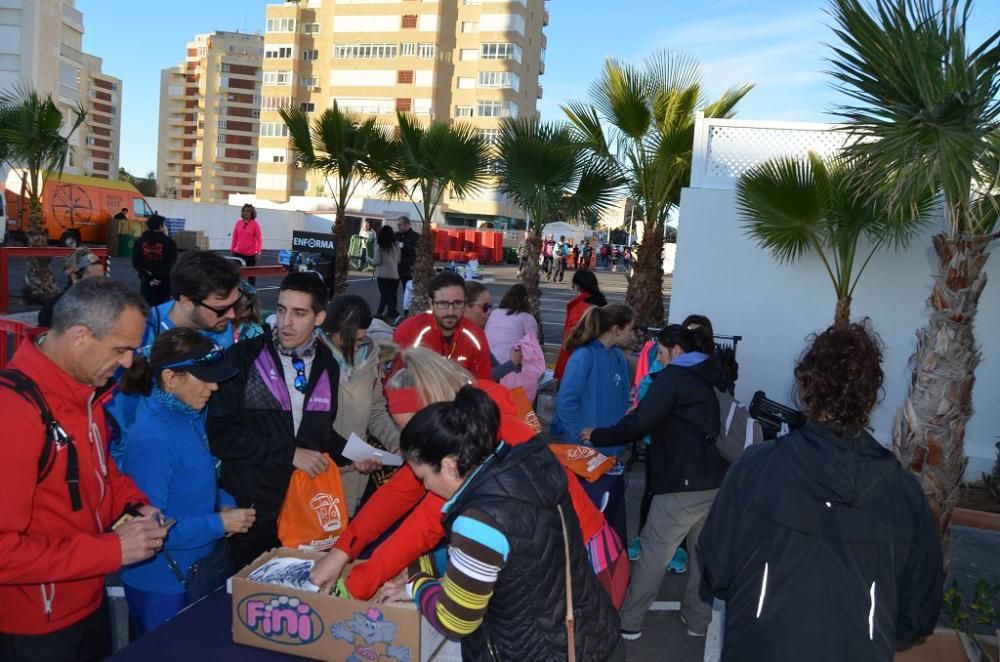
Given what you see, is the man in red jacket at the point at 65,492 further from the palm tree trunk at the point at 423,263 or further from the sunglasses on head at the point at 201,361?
the palm tree trunk at the point at 423,263

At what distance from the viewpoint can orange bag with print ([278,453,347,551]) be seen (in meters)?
3.32

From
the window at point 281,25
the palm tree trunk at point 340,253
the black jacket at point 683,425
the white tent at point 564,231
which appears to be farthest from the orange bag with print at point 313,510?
the window at point 281,25

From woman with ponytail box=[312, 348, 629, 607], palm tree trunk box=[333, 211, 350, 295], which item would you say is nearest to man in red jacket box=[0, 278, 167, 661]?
woman with ponytail box=[312, 348, 629, 607]

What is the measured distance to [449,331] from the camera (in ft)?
17.3

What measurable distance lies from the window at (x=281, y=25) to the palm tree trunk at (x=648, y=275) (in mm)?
76395

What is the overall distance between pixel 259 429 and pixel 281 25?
281ft

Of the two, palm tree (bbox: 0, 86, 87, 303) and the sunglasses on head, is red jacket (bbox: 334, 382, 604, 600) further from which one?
palm tree (bbox: 0, 86, 87, 303)

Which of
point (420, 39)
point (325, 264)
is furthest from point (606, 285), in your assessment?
point (420, 39)

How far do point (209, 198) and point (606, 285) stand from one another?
93298 millimetres

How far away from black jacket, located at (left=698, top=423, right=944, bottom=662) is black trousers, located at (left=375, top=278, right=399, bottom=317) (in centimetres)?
1409

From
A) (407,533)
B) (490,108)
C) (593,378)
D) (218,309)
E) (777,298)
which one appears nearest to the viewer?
(407,533)

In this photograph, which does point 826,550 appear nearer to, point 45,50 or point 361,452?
point 361,452

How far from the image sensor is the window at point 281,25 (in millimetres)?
79750

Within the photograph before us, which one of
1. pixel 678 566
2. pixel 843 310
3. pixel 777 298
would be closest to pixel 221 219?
pixel 777 298
